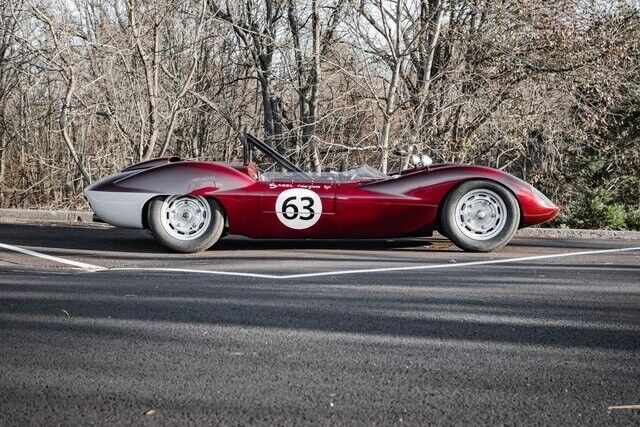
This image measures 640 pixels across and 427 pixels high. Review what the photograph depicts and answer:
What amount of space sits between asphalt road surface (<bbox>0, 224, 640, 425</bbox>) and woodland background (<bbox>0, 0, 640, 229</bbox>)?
6.57 m

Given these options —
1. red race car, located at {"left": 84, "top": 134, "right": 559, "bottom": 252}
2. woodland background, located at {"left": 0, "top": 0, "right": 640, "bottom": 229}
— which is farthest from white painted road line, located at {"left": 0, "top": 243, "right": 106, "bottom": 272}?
woodland background, located at {"left": 0, "top": 0, "right": 640, "bottom": 229}

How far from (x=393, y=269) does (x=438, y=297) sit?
1351mm

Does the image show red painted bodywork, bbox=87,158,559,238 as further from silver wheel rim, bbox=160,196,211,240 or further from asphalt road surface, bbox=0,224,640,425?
asphalt road surface, bbox=0,224,640,425

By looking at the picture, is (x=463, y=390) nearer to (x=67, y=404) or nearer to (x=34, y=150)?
(x=67, y=404)

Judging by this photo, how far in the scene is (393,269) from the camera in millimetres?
6188

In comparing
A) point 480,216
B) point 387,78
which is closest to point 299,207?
point 480,216

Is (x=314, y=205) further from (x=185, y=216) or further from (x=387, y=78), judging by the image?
(x=387, y=78)

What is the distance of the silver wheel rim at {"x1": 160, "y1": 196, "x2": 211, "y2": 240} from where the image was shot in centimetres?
751

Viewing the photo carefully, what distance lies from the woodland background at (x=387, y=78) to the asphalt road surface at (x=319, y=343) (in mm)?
6568

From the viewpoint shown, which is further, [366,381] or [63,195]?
[63,195]

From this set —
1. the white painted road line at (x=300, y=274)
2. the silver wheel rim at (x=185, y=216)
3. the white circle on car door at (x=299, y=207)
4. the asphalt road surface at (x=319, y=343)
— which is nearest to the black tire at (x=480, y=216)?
the white painted road line at (x=300, y=274)

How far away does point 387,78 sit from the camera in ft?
42.7

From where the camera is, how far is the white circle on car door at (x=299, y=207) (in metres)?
7.39

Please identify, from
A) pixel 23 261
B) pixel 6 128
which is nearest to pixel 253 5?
pixel 6 128
